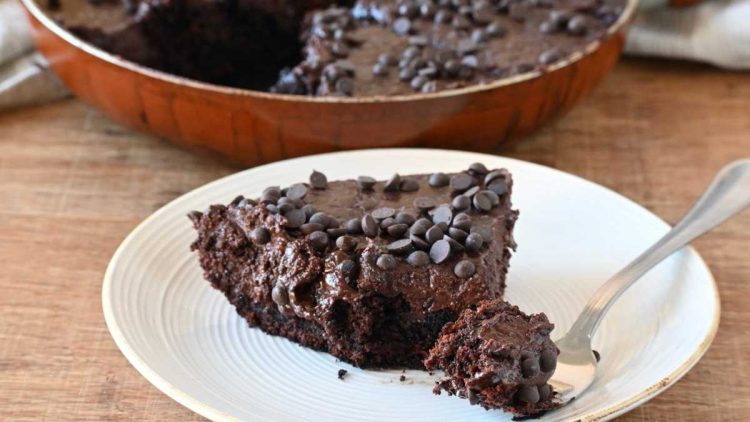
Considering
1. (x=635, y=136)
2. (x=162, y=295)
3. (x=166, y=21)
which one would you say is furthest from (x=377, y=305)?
(x=166, y=21)

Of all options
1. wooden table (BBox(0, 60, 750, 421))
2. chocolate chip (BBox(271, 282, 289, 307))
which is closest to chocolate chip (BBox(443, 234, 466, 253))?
chocolate chip (BBox(271, 282, 289, 307))

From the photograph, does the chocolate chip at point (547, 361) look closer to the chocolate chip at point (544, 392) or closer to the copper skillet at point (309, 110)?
the chocolate chip at point (544, 392)

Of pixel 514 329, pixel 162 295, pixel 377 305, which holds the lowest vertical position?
pixel 162 295

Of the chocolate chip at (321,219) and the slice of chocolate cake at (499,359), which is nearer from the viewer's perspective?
the slice of chocolate cake at (499,359)

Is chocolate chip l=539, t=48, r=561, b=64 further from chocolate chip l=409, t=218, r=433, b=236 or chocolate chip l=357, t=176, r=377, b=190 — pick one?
chocolate chip l=409, t=218, r=433, b=236

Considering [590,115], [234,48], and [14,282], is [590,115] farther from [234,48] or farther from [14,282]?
[14,282]

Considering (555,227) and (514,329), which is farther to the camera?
(555,227)

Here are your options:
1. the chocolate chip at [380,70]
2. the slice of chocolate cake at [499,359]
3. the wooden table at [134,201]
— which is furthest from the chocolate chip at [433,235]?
the chocolate chip at [380,70]
